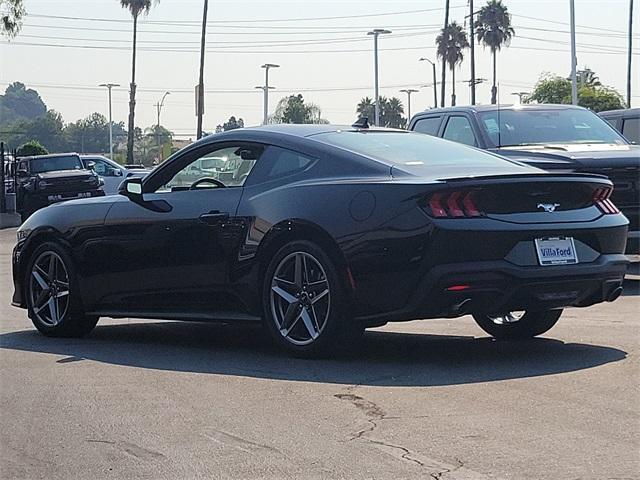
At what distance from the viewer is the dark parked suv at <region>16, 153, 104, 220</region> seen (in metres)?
32.5

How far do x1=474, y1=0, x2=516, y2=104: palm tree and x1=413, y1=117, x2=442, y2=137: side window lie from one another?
210ft

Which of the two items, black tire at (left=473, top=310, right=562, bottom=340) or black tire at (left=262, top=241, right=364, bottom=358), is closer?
black tire at (left=262, top=241, right=364, bottom=358)

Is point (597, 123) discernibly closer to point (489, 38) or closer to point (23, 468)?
point (23, 468)

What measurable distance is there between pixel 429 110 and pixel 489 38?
65.5 meters

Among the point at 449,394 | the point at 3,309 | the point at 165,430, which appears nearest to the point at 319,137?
the point at 449,394

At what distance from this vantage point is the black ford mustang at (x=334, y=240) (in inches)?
272

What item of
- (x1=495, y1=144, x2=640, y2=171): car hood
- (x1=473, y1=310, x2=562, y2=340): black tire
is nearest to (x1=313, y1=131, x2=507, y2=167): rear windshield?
(x1=473, y1=310, x2=562, y2=340): black tire

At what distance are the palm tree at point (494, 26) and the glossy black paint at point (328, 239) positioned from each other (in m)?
69.9

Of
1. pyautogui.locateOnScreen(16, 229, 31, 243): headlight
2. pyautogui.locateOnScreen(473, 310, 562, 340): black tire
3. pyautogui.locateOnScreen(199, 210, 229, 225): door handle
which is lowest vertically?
pyautogui.locateOnScreen(473, 310, 562, 340): black tire

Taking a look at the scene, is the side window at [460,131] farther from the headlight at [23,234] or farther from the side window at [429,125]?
the headlight at [23,234]

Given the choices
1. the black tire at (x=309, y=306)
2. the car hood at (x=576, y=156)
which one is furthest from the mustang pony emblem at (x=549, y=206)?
the car hood at (x=576, y=156)

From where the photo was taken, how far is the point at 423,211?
22.6 feet

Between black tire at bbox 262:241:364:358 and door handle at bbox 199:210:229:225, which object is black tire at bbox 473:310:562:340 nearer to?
black tire at bbox 262:241:364:358

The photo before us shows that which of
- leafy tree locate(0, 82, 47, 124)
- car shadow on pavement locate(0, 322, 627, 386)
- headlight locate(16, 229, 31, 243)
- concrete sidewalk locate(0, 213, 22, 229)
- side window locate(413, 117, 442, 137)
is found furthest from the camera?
leafy tree locate(0, 82, 47, 124)
